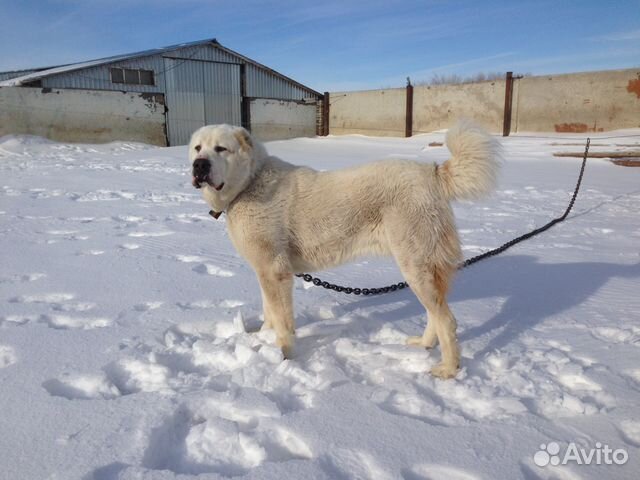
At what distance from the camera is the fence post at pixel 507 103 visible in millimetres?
18703

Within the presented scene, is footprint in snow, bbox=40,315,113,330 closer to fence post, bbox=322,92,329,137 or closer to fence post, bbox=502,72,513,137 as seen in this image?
fence post, bbox=502,72,513,137

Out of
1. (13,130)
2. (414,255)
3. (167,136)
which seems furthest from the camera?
(167,136)

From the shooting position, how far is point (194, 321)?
3.14m

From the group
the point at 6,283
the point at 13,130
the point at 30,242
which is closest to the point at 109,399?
the point at 6,283

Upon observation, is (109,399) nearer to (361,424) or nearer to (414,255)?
(361,424)

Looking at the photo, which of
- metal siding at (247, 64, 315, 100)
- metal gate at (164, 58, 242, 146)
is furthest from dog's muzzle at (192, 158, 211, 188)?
Answer: metal siding at (247, 64, 315, 100)

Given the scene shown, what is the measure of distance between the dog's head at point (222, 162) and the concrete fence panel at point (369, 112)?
20574 mm

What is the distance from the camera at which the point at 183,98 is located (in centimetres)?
2145

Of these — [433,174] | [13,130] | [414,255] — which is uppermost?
[13,130]

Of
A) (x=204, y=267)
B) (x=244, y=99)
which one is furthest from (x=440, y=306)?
(x=244, y=99)

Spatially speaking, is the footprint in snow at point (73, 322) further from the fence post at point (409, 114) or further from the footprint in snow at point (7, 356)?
the fence post at point (409, 114)

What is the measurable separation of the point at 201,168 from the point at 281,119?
22653 mm

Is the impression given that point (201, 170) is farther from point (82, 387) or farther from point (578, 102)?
point (578, 102)

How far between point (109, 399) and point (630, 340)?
10.8 feet
